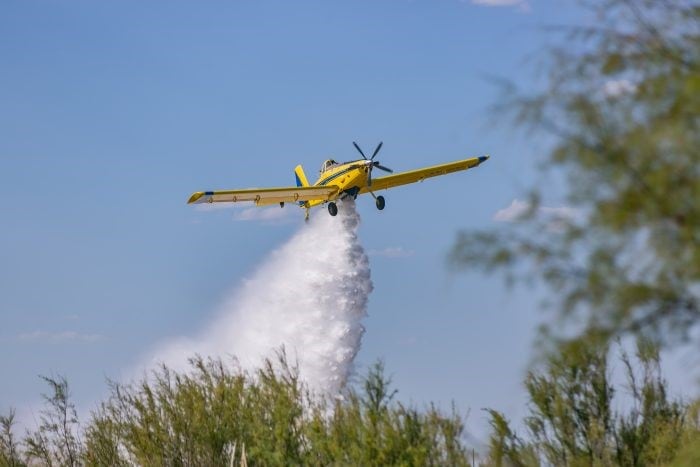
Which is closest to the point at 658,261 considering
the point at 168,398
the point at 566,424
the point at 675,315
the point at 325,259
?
the point at 675,315

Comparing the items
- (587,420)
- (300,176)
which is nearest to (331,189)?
(300,176)

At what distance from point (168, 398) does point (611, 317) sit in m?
21.0

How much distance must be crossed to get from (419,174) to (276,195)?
6.22 m

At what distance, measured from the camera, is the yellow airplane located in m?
41.2

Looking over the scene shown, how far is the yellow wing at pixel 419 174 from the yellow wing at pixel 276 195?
62.9 inches

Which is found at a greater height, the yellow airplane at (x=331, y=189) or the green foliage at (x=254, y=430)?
the yellow airplane at (x=331, y=189)

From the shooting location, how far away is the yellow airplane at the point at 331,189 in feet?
135

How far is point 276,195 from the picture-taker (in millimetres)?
43125

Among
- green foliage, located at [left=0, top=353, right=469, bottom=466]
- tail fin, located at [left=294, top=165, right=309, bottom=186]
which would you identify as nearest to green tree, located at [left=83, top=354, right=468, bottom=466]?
green foliage, located at [left=0, top=353, right=469, bottom=466]

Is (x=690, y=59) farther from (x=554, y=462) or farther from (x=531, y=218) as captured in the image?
(x=554, y=462)

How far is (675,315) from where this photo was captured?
393 inches

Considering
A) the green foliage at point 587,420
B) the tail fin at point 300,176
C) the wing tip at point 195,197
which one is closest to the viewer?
the green foliage at point 587,420

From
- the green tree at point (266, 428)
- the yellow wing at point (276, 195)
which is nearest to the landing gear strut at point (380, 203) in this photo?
the yellow wing at point (276, 195)

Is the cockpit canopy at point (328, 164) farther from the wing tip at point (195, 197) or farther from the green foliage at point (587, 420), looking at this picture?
the green foliage at point (587, 420)
